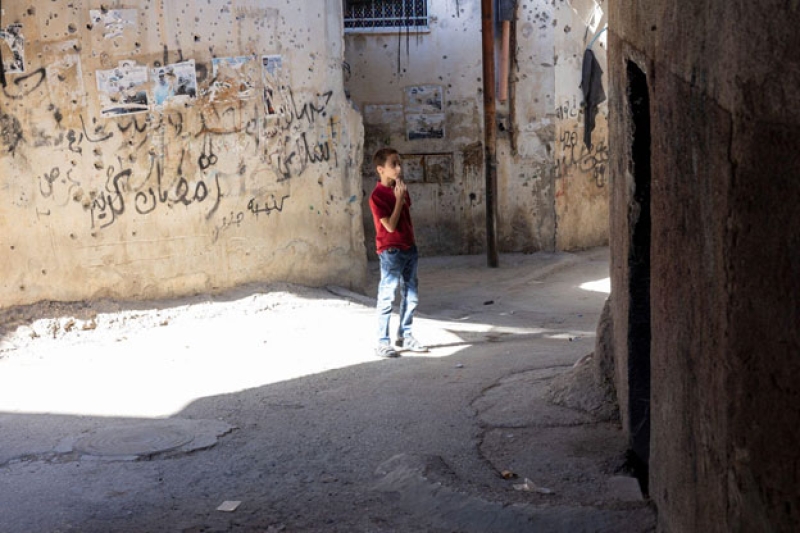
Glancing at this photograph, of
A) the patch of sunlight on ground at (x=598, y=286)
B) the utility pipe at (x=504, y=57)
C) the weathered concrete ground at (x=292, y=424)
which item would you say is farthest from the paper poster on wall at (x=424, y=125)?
the weathered concrete ground at (x=292, y=424)

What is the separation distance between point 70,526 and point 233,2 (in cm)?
666

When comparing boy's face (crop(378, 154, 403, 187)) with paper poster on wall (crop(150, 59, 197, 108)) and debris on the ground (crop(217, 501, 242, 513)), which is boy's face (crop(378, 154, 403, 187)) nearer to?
paper poster on wall (crop(150, 59, 197, 108))

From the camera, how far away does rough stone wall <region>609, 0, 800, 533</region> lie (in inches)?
86.6

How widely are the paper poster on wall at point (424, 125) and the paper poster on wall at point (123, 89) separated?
6.04 meters

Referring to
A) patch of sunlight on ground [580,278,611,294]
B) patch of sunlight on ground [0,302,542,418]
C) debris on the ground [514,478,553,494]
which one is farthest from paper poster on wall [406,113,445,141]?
debris on the ground [514,478,553,494]

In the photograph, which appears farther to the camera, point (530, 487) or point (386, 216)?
point (386, 216)

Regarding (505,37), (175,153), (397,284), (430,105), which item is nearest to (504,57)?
(505,37)

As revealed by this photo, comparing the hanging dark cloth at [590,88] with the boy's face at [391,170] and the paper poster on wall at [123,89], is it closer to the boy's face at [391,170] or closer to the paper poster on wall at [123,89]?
the paper poster on wall at [123,89]

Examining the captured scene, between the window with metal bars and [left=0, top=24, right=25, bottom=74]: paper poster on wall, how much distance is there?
6.45 metres

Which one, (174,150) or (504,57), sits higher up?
(504,57)

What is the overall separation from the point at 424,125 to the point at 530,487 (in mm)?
10621

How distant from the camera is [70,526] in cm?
435

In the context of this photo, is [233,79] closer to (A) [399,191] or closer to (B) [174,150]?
(B) [174,150]

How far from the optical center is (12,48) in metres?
8.73
